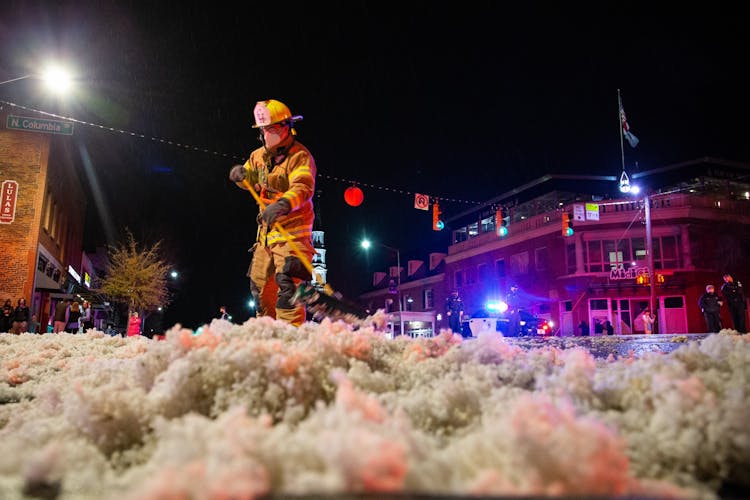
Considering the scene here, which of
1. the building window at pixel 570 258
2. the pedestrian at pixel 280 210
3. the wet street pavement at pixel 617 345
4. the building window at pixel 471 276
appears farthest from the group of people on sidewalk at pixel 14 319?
the building window at pixel 471 276

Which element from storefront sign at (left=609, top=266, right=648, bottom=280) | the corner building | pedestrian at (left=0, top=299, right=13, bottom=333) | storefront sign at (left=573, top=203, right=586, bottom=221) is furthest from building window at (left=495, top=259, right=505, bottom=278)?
pedestrian at (left=0, top=299, right=13, bottom=333)

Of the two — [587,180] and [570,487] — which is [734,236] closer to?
[587,180]

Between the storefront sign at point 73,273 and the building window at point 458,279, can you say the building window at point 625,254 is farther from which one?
the storefront sign at point 73,273

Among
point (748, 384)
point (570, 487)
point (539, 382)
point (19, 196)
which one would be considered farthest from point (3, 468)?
point (19, 196)

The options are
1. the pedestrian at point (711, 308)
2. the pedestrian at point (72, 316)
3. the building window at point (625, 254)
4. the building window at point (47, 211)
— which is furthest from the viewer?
the building window at point (625, 254)

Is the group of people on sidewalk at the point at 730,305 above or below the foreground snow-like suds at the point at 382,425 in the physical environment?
above

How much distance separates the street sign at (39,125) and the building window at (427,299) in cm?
3845

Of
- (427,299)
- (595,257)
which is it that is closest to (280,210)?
(595,257)

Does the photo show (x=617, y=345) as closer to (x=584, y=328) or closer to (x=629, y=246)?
(x=584, y=328)

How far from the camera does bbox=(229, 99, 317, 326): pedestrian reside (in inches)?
198

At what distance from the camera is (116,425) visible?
6.68 ft

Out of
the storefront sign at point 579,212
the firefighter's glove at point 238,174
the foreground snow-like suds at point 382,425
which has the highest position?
the storefront sign at point 579,212

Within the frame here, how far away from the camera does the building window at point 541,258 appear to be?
123 feet

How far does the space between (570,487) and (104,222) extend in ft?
159
